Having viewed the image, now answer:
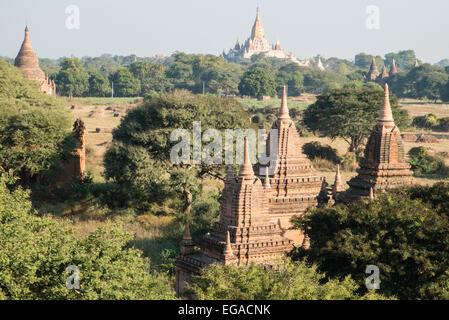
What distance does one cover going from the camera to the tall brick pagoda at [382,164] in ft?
76.5

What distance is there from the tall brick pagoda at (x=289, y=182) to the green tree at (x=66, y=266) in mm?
7122

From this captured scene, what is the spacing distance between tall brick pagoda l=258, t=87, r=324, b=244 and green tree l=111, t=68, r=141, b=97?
331ft

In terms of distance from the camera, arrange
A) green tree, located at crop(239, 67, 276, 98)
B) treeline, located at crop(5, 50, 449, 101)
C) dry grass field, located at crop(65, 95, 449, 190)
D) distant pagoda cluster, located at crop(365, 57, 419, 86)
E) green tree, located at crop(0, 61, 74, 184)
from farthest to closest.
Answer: distant pagoda cluster, located at crop(365, 57, 419, 86)
treeline, located at crop(5, 50, 449, 101)
green tree, located at crop(239, 67, 276, 98)
dry grass field, located at crop(65, 95, 449, 190)
green tree, located at crop(0, 61, 74, 184)

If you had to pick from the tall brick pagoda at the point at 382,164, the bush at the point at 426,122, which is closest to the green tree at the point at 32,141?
the tall brick pagoda at the point at 382,164

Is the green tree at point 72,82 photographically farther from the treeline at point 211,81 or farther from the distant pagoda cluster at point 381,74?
the distant pagoda cluster at point 381,74

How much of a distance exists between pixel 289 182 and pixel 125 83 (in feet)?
338

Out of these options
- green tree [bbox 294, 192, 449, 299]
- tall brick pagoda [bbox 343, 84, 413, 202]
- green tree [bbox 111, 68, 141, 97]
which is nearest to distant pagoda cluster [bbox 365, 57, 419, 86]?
green tree [bbox 111, 68, 141, 97]

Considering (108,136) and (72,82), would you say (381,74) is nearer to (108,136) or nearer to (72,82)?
(72,82)

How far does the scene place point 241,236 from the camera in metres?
19.9

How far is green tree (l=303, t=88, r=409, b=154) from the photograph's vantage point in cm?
5322

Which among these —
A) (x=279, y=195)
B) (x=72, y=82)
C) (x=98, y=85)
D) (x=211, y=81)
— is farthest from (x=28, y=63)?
(x=211, y=81)

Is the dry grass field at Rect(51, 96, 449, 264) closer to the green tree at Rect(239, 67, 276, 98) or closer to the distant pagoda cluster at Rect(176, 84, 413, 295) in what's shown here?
the distant pagoda cluster at Rect(176, 84, 413, 295)

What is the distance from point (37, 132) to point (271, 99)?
85056mm
